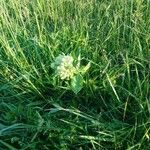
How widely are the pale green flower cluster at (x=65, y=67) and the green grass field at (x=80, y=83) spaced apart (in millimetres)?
51

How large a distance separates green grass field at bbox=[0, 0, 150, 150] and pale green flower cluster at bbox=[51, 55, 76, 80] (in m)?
0.05

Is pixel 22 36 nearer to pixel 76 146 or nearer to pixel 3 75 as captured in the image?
pixel 3 75

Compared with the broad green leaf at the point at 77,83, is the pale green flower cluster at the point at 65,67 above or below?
above

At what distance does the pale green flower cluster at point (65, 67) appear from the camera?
185 cm

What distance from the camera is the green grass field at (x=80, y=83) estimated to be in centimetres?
172

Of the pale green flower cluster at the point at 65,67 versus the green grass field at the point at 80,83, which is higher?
the pale green flower cluster at the point at 65,67

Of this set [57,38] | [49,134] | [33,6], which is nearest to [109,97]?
[49,134]

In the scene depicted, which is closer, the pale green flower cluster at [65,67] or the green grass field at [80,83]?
the green grass field at [80,83]

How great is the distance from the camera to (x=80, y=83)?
186 cm

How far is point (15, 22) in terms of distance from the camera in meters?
2.27

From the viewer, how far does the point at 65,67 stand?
1860mm

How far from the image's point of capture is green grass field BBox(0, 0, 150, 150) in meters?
1.72

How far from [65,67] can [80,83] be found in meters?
0.10

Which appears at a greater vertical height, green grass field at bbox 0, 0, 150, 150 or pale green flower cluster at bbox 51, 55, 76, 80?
pale green flower cluster at bbox 51, 55, 76, 80
